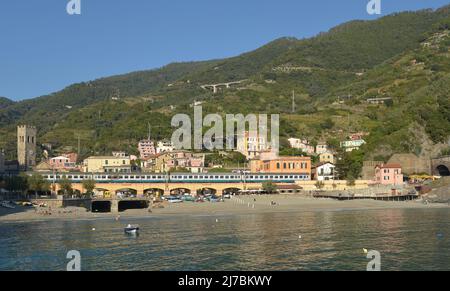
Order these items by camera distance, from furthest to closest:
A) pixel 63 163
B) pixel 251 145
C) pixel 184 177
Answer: pixel 63 163
pixel 251 145
pixel 184 177

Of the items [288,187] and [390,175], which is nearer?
[288,187]

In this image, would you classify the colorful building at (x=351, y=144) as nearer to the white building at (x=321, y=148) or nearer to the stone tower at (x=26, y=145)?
the white building at (x=321, y=148)

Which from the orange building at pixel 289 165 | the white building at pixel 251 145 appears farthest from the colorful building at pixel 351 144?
the orange building at pixel 289 165

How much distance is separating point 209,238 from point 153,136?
105 metres

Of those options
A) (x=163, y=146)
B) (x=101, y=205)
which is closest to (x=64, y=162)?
(x=163, y=146)

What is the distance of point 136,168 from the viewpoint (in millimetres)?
108750

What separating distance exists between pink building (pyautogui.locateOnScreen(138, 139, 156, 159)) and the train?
38086 millimetres

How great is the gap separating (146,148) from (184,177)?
134ft

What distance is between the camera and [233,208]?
71.2 meters

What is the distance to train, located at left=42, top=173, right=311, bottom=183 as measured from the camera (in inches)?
3541

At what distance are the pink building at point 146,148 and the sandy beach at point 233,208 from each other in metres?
50.8

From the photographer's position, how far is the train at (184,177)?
89938mm

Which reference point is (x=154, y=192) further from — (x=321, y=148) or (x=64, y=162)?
(x=321, y=148)
